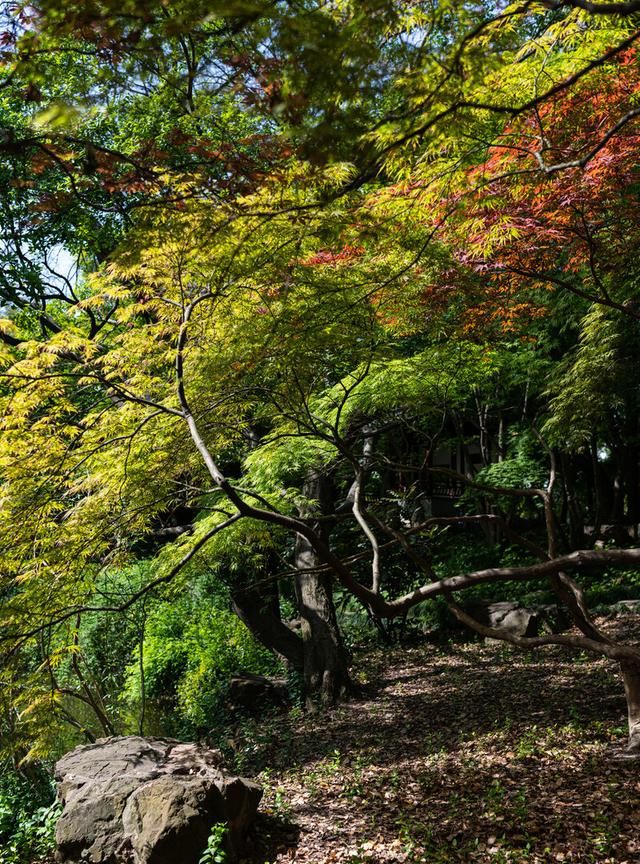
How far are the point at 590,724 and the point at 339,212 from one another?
467 centimetres

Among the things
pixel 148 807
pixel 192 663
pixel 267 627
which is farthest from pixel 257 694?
pixel 148 807

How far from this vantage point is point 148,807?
4.43m

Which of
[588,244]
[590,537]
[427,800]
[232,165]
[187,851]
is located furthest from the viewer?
[590,537]

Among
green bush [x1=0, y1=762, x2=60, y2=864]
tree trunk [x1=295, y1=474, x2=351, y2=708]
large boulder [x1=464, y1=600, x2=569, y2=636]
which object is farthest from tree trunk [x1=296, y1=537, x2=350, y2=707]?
green bush [x1=0, y1=762, x2=60, y2=864]

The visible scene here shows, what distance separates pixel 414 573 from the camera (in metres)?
11.1

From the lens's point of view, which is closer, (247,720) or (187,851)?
(187,851)

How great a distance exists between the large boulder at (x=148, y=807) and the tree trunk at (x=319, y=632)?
9.92 feet

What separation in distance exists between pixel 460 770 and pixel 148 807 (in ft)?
8.04

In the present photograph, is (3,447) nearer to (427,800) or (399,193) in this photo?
(399,193)

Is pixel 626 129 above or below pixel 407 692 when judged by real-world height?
above

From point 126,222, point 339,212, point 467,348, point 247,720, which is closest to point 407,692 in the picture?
point 247,720

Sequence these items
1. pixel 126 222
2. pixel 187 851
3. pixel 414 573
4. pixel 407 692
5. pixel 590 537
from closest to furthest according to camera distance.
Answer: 1. pixel 187 851
2. pixel 407 692
3. pixel 126 222
4. pixel 414 573
5. pixel 590 537

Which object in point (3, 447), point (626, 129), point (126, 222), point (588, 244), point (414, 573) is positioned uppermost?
point (126, 222)

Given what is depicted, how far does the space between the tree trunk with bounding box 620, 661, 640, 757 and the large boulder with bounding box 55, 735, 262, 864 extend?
9.10ft
